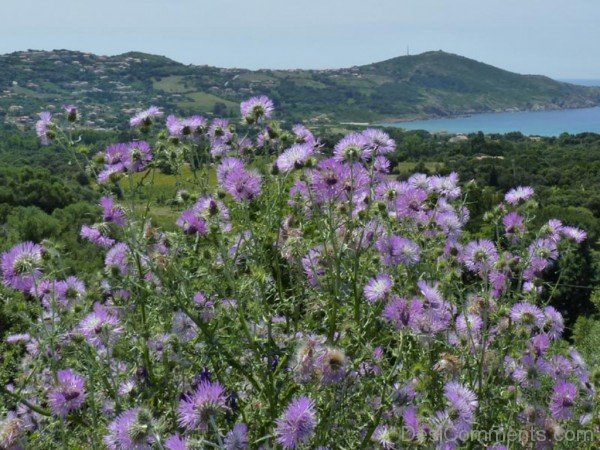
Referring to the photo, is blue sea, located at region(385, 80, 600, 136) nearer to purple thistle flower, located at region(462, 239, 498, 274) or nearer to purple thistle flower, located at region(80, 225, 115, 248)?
purple thistle flower, located at region(462, 239, 498, 274)

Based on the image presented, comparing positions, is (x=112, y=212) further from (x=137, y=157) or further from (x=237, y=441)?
(x=237, y=441)

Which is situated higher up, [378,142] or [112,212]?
[378,142]

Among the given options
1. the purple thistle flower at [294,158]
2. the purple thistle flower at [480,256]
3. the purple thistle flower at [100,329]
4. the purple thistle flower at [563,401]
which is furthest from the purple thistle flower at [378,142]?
the purple thistle flower at [100,329]

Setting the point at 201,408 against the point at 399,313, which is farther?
the point at 399,313

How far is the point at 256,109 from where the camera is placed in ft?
12.1

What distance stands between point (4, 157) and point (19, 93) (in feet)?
283

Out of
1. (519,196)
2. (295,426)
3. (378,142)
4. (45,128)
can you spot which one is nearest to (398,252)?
(378,142)

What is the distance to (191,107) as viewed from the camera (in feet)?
520

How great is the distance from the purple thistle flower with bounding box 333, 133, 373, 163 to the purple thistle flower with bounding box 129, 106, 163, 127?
1.25 metres

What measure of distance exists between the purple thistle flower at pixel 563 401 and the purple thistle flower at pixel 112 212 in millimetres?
2140

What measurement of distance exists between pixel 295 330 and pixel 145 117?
1.73 meters

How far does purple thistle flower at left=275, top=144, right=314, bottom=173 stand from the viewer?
Answer: 3127mm

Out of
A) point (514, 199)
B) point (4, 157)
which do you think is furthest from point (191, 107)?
point (514, 199)

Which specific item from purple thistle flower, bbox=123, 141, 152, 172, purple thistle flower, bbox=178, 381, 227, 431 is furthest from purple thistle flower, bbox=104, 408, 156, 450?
purple thistle flower, bbox=123, 141, 152, 172
